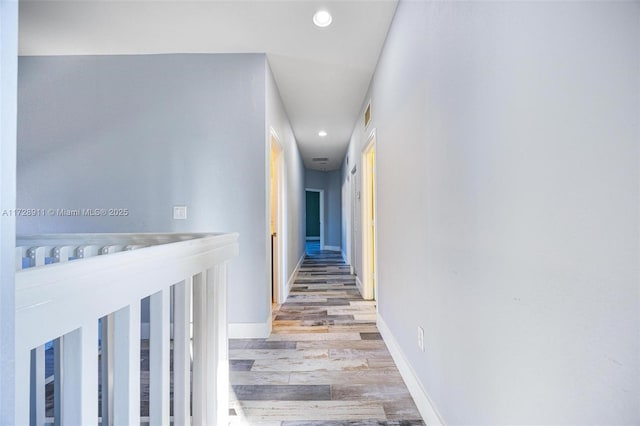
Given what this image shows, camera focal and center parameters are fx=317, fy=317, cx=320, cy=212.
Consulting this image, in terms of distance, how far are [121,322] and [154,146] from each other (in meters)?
2.47

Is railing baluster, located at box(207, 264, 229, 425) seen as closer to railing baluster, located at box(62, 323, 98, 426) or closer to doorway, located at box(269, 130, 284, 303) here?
railing baluster, located at box(62, 323, 98, 426)

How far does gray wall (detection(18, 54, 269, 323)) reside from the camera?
9.25 feet

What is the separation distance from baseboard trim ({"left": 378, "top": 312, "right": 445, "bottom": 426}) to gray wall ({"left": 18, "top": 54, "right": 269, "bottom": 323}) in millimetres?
1124

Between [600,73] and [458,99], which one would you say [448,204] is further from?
[600,73]

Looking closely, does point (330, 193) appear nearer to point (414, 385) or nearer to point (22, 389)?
point (414, 385)

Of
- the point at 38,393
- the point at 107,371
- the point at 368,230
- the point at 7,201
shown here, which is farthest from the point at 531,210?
the point at 368,230

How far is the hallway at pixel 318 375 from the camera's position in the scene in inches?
68.2

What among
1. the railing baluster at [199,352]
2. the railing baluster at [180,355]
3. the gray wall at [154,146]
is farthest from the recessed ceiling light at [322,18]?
the railing baluster at [180,355]

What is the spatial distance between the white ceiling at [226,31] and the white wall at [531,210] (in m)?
0.98

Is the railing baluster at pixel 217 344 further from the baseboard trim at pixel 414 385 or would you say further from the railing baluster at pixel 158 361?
the baseboard trim at pixel 414 385

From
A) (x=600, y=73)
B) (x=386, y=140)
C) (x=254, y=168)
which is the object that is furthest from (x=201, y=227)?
(x=600, y=73)

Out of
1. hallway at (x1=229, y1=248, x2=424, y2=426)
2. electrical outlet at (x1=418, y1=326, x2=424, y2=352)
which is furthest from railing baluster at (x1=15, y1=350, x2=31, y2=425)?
electrical outlet at (x1=418, y1=326, x2=424, y2=352)

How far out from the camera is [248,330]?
111 inches

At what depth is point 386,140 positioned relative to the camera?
105 inches
